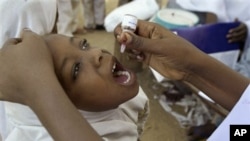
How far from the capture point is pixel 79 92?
2.75ft

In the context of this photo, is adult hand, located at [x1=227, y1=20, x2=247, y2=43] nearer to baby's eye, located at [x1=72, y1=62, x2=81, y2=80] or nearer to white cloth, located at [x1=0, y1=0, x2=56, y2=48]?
white cloth, located at [x1=0, y1=0, x2=56, y2=48]

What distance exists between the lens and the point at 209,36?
1.69 meters

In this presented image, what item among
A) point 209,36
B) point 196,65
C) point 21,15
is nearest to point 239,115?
point 196,65

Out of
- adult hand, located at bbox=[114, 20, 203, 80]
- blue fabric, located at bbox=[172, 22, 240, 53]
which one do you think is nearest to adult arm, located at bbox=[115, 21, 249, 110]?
adult hand, located at bbox=[114, 20, 203, 80]

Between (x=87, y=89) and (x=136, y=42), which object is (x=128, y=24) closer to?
(x=136, y=42)

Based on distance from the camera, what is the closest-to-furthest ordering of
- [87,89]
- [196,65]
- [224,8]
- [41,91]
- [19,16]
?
[41,91] < [87,89] < [196,65] < [19,16] < [224,8]

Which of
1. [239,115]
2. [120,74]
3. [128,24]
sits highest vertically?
[128,24]

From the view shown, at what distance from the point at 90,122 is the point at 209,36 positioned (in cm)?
96

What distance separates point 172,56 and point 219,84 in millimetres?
144

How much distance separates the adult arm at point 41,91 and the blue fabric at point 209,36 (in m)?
1.07

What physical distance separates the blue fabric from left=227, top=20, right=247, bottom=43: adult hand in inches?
0.7

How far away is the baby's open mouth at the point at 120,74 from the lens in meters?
0.88

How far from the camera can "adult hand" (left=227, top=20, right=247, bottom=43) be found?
172 cm

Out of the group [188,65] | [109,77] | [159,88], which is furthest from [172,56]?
[159,88]
